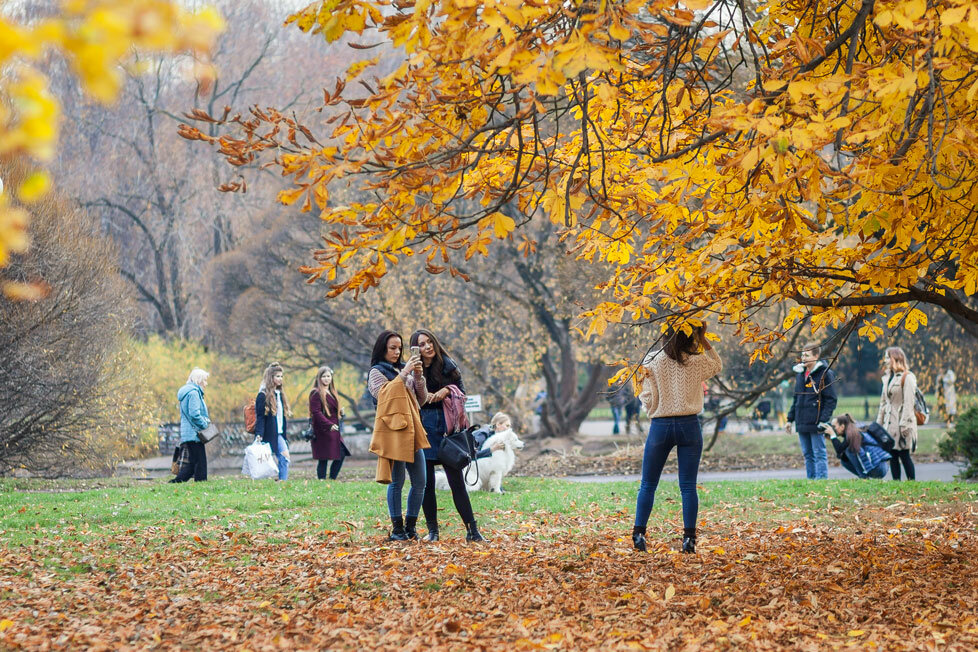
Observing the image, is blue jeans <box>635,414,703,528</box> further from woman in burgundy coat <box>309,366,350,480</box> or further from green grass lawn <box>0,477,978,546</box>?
woman in burgundy coat <box>309,366,350,480</box>

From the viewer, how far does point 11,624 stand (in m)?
4.82

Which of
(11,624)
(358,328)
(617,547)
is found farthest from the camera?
(358,328)

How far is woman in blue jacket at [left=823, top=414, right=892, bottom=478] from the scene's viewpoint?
1202cm

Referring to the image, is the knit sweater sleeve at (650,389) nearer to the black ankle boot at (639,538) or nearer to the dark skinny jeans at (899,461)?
the black ankle boot at (639,538)

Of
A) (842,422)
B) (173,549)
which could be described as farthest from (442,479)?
(842,422)

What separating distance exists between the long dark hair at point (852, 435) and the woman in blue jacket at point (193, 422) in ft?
25.9

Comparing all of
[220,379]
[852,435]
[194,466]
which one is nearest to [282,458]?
[194,466]

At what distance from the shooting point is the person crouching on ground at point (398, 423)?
721cm

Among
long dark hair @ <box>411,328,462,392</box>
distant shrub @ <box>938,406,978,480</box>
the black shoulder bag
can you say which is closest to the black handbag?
the black shoulder bag

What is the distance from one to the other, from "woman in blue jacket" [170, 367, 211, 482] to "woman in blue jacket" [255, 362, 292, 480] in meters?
0.72

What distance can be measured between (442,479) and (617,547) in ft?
12.9

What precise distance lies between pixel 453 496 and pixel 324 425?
6.62 metres

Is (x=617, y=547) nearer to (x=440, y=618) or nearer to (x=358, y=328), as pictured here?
(x=440, y=618)

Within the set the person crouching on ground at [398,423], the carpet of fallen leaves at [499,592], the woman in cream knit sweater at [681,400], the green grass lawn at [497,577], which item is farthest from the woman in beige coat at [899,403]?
the person crouching on ground at [398,423]
